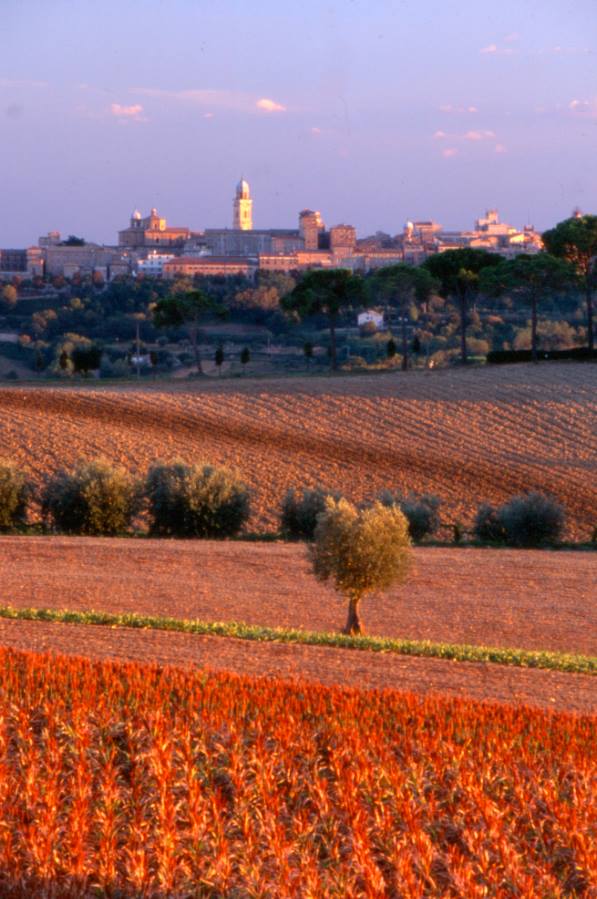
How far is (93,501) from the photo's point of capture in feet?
89.2

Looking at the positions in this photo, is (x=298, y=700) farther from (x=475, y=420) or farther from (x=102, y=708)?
(x=475, y=420)

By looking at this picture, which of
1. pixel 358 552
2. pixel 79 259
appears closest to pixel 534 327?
pixel 358 552

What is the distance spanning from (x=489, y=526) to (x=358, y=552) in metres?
12.2

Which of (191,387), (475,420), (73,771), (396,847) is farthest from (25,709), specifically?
(191,387)

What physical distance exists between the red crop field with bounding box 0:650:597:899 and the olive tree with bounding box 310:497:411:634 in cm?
599

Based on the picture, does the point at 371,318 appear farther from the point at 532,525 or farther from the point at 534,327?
the point at 532,525

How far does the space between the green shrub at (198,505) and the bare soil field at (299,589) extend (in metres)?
3.02

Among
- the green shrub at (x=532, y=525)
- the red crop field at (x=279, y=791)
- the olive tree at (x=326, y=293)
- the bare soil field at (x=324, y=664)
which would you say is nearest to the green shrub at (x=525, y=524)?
the green shrub at (x=532, y=525)

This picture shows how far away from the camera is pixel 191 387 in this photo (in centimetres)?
5338

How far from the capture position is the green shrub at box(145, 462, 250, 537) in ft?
89.9

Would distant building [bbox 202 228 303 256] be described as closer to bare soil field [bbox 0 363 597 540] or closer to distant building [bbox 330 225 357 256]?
distant building [bbox 330 225 357 256]

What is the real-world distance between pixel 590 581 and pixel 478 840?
47.1ft

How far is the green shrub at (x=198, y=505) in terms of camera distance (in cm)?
2739

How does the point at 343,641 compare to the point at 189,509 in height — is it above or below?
above
